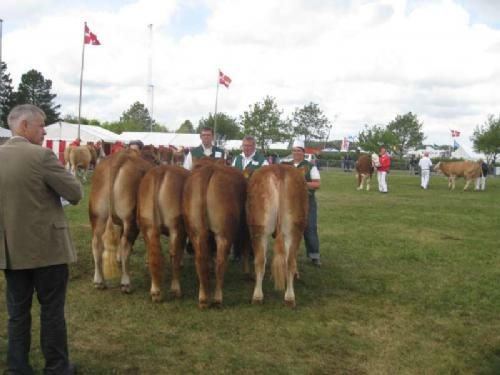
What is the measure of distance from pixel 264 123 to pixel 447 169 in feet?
124

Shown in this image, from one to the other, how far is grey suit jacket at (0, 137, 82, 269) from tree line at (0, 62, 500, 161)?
44.3m

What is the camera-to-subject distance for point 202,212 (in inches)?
223

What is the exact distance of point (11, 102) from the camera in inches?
2473

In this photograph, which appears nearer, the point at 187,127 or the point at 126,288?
the point at 126,288

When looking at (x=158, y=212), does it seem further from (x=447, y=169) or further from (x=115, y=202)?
(x=447, y=169)

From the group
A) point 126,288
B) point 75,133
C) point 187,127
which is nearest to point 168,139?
point 75,133

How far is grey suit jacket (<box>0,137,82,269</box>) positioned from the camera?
364cm

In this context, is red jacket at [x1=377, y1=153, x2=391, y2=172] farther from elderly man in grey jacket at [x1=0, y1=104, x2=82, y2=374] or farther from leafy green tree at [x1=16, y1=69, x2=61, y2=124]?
leafy green tree at [x1=16, y1=69, x2=61, y2=124]

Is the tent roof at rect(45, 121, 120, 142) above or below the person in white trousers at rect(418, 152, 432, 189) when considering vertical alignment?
above

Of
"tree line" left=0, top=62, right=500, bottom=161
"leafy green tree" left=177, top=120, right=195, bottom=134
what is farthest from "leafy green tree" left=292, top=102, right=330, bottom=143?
"leafy green tree" left=177, top=120, right=195, bottom=134

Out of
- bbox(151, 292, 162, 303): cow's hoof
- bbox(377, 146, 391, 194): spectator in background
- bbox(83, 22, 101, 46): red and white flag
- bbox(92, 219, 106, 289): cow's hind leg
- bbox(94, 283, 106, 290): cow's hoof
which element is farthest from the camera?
bbox(83, 22, 101, 46): red and white flag

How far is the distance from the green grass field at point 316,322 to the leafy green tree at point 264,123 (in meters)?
54.2

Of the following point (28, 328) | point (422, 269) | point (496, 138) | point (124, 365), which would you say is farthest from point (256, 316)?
point (496, 138)

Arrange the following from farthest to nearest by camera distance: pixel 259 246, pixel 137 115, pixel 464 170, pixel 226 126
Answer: pixel 137 115 → pixel 226 126 → pixel 464 170 → pixel 259 246
